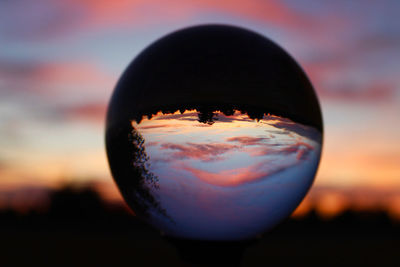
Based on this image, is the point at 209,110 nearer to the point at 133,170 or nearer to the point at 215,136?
the point at 215,136

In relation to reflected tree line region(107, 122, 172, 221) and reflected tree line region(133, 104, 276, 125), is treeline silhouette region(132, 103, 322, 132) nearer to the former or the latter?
reflected tree line region(133, 104, 276, 125)

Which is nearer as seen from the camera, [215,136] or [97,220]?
[215,136]

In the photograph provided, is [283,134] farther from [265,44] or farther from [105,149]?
[105,149]

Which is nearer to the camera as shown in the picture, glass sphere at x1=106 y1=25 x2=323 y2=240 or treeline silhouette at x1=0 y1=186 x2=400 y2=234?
glass sphere at x1=106 y1=25 x2=323 y2=240

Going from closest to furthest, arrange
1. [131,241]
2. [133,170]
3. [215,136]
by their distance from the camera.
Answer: [215,136]
[133,170]
[131,241]

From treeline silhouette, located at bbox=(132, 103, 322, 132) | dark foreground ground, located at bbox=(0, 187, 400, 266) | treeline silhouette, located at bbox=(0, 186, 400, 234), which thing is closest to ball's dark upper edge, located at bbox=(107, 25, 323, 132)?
treeline silhouette, located at bbox=(132, 103, 322, 132)

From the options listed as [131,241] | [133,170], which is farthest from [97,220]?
[133,170]

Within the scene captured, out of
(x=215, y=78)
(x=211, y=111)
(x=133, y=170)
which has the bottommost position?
(x=133, y=170)

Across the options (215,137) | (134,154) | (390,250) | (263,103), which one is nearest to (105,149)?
(134,154)
